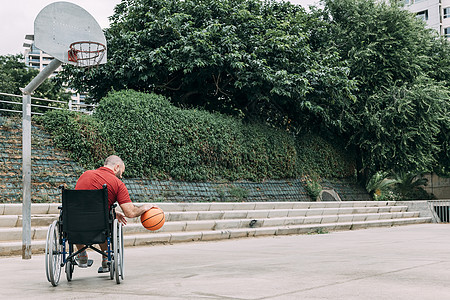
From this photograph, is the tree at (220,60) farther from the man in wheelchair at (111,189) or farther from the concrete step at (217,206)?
the man in wheelchair at (111,189)

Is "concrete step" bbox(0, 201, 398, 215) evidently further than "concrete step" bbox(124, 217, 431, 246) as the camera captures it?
No

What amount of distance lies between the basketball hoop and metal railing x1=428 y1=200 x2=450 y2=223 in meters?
19.2

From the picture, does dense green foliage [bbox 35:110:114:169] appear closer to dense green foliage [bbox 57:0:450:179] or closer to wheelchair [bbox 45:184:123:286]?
dense green foliage [bbox 57:0:450:179]

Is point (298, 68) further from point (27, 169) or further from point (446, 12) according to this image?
point (446, 12)

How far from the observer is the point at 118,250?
5797 millimetres

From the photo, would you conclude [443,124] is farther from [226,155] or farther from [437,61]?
[226,155]

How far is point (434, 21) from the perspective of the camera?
64062 millimetres

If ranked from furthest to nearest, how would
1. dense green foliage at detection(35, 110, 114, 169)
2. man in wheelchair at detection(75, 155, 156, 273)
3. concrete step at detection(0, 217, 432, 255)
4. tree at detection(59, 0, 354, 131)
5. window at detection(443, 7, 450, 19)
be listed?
window at detection(443, 7, 450, 19)
tree at detection(59, 0, 354, 131)
dense green foliage at detection(35, 110, 114, 169)
concrete step at detection(0, 217, 432, 255)
man in wheelchair at detection(75, 155, 156, 273)

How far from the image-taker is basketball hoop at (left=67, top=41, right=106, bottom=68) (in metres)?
8.83

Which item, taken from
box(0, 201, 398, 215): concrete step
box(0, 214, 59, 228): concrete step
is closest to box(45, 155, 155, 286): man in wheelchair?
box(0, 214, 59, 228): concrete step

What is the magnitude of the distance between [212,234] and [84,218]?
7.61 meters

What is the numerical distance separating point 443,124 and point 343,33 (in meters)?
7.55

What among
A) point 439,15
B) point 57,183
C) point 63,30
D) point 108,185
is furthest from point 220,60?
point 439,15

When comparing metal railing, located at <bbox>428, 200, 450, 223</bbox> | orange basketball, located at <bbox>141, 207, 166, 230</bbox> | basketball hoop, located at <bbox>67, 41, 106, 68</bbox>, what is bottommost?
metal railing, located at <bbox>428, 200, 450, 223</bbox>
